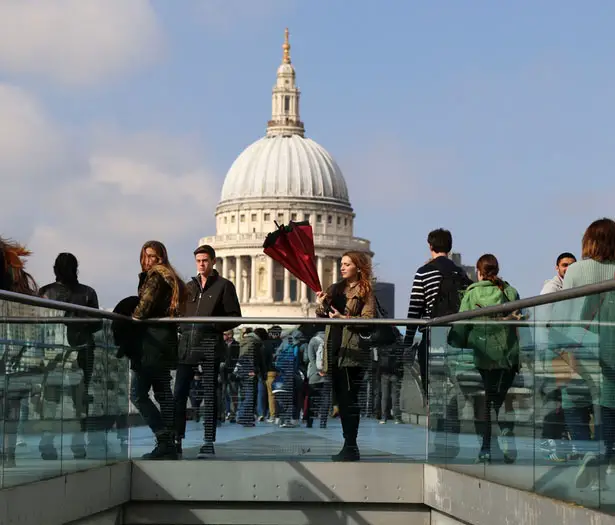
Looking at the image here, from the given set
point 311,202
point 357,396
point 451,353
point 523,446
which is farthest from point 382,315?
point 311,202

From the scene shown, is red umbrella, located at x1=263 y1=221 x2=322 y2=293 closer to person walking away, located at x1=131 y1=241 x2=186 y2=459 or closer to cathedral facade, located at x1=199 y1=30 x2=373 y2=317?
person walking away, located at x1=131 y1=241 x2=186 y2=459

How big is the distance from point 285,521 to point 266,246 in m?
2.53

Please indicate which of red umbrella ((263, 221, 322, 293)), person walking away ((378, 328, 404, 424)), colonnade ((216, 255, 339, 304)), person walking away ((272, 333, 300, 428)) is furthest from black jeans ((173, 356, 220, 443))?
colonnade ((216, 255, 339, 304))

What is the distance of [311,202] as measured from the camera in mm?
145750

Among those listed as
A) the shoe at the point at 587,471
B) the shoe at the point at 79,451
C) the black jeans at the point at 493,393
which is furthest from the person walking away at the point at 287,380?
the shoe at the point at 587,471

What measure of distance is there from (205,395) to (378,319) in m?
1.38

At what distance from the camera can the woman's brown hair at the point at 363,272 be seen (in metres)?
10.7

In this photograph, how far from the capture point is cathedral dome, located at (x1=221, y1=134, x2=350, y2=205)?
146250mm

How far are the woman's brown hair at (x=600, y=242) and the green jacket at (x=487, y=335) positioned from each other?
2.00 feet

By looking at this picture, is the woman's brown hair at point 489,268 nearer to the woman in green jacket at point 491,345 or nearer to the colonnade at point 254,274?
the woman in green jacket at point 491,345

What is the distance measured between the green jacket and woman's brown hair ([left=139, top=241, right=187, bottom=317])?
2.11m

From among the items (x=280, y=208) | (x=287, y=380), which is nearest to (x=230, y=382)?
(x=287, y=380)

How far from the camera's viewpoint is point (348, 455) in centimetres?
1056

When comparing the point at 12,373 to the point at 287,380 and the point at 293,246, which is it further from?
the point at 293,246
